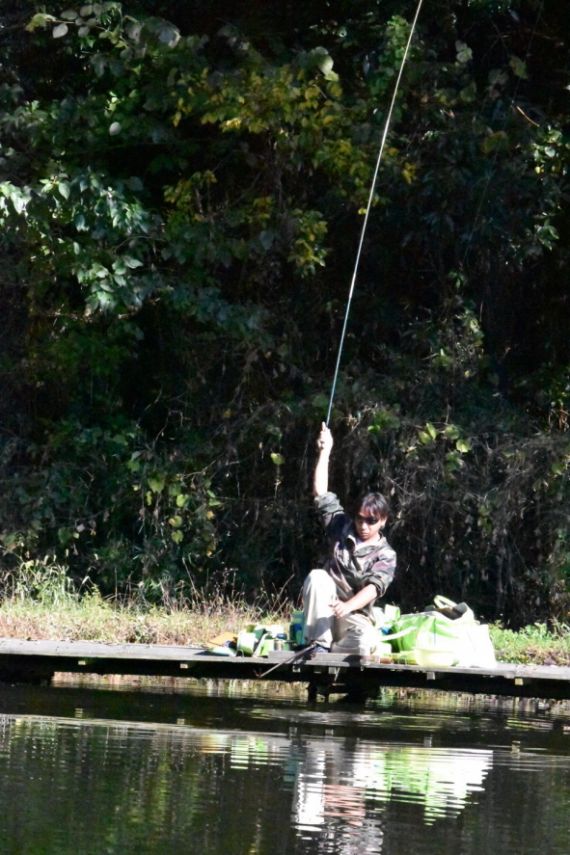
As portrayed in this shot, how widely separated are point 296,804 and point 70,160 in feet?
29.5

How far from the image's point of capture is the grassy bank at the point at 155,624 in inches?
505

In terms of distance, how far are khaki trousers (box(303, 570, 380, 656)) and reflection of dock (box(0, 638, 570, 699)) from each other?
0.54 feet

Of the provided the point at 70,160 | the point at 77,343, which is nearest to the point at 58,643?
the point at 77,343

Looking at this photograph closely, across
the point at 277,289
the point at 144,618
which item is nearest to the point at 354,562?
the point at 144,618

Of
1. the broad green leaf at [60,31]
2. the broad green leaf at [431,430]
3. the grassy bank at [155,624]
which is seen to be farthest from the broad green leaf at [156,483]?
the broad green leaf at [60,31]

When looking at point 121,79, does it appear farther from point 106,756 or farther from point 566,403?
point 106,756

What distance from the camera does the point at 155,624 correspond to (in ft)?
42.8

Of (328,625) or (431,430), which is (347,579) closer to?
(328,625)

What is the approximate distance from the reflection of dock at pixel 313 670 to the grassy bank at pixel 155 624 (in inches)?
49.9

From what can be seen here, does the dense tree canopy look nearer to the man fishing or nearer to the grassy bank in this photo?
the grassy bank

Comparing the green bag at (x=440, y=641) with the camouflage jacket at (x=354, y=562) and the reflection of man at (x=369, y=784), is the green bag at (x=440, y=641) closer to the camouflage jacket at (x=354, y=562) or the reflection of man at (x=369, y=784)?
the camouflage jacket at (x=354, y=562)

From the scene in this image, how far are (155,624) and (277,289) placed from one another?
4.20 m

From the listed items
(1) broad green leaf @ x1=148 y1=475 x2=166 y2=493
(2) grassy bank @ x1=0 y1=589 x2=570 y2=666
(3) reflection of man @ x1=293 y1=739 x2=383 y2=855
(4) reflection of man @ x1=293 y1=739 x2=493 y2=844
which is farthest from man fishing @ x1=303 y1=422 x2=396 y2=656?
(1) broad green leaf @ x1=148 y1=475 x2=166 y2=493

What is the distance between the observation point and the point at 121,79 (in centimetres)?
1501
